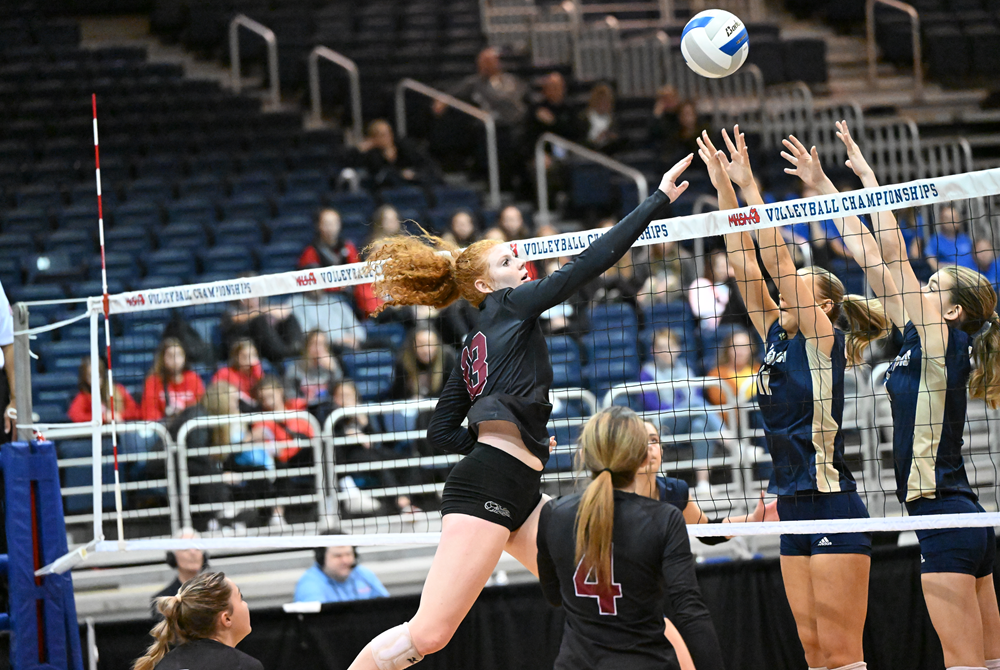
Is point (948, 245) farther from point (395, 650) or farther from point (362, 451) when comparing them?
point (395, 650)

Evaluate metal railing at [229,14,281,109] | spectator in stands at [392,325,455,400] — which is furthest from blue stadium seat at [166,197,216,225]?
spectator in stands at [392,325,455,400]

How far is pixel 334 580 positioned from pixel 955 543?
12.2 feet

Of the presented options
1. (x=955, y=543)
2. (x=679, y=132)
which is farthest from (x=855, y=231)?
(x=679, y=132)

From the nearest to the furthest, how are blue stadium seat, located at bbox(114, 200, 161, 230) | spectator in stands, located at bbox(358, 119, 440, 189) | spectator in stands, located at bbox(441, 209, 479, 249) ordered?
spectator in stands, located at bbox(441, 209, 479, 249) → blue stadium seat, located at bbox(114, 200, 161, 230) → spectator in stands, located at bbox(358, 119, 440, 189)

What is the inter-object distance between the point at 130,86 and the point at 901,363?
1079 centimetres

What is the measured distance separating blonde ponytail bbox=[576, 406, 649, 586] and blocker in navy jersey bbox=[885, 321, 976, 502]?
162 cm

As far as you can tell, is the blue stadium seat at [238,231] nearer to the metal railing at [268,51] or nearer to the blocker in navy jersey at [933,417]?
the metal railing at [268,51]

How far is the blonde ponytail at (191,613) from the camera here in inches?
150

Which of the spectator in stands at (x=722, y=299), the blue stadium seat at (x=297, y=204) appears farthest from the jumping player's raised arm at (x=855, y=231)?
the blue stadium seat at (x=297, y=204)

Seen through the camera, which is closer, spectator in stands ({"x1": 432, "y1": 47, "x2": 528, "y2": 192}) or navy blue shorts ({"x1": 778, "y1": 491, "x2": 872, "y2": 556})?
navy blue shorts ({"x1": 778, "y1": 491, "x2": 872, "y2": 556})

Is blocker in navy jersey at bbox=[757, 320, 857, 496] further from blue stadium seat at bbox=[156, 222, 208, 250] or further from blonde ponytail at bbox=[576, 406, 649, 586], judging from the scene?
blue stadium seat at bbox=[156, 222, 208, 250]

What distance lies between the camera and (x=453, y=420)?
417 centimetres

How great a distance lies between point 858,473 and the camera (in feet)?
26.1

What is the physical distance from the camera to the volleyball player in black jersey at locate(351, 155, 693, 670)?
12.3 feet
